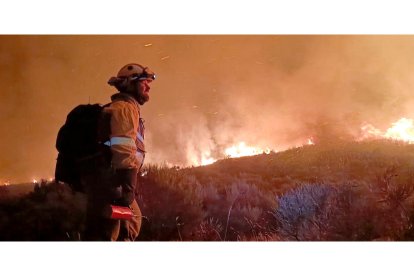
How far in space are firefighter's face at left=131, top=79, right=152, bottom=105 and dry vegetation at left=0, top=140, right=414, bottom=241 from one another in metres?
0.46

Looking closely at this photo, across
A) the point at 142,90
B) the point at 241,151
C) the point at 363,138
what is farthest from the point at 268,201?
the point at 142,90

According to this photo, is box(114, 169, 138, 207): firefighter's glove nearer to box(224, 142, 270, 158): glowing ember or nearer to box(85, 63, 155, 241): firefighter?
box(85, 63, 155, 241): firefighter

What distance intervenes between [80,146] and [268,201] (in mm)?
1263

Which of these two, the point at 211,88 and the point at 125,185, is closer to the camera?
the point at 125,185

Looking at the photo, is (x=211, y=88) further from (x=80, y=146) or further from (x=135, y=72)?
(x=80, y=146)

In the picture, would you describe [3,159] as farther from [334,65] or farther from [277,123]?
[334,65]

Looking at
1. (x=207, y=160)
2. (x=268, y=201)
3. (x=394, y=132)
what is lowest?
(x=268, y=201)

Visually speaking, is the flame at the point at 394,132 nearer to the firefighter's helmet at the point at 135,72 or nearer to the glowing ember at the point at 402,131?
the glowing ember at the point at 402,131

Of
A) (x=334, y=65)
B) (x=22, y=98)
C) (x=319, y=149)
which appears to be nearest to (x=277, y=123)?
(x=319, y=149)

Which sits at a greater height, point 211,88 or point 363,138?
point 211,88

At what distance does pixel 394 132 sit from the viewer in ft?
10.2

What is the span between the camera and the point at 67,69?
316 centimetres
